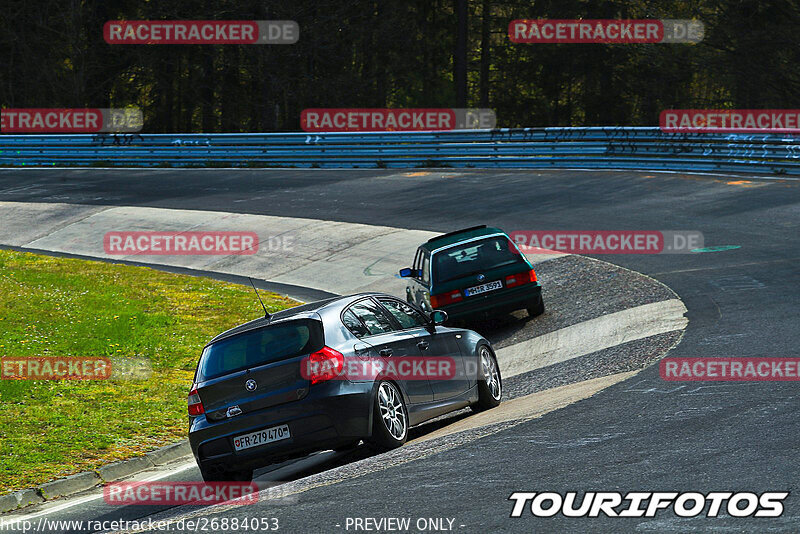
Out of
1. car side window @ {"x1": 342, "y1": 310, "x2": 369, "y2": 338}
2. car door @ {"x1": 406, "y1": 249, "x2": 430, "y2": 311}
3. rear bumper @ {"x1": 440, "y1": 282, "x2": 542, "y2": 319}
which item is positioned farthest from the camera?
car door @ {"x1": 406, "y1": 249, "x2": 430, "y2": 311}

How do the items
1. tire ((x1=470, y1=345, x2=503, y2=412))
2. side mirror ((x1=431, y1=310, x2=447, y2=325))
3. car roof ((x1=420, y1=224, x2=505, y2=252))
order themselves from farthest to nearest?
car roof ((x1=420, y1=224, x2=505, y2=252)) → tire ((x1=470, y1=345, x2=503, y2=412)) → side mirror ((x1=431, y1=310, x2=447, y2=325))

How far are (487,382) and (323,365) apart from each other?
288 cm

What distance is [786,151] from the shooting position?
25.3m

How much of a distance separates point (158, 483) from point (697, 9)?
48.0m

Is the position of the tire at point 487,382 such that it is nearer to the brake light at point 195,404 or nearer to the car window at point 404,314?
the car window at point 404,314

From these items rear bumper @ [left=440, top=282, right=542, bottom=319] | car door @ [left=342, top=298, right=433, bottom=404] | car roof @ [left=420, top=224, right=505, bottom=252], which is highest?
car roof @ [left=420, top=224, right=505, bottom=252]

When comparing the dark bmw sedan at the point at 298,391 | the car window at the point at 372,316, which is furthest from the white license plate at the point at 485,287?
the dark bmw sedan at the point at 298,391

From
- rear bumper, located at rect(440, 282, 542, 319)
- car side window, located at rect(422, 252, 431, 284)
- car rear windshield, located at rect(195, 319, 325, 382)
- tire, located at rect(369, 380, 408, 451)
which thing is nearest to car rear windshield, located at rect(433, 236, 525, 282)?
car side window, located at rect(422, 252, 431, 284)

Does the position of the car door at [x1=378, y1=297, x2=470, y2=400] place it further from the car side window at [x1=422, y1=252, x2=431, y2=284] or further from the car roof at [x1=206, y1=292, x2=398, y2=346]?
the car side window at [x1=422, y1=252, x2=431, y2=284]

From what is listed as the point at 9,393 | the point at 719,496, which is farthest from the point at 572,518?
the point at 9,393

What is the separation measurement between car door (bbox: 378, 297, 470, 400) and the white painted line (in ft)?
9.54

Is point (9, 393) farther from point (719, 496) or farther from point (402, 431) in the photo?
A: point (719, 496)

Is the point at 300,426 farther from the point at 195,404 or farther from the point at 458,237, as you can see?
the point at 458,237

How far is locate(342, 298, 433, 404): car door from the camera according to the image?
9.05 metres
